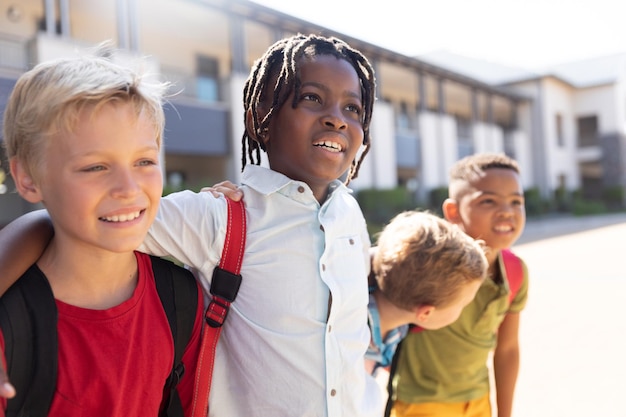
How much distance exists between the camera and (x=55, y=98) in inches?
50.0

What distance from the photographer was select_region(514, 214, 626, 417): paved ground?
383 centimetres

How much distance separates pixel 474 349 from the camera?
7.48ft

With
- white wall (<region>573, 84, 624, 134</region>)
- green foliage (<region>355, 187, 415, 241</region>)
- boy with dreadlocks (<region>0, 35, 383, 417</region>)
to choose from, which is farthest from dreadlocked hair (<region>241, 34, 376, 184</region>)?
white wall (<region>573, 84, 624, 134</region>)

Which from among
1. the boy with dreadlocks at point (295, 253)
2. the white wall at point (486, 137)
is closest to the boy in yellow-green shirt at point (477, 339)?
the boy with dreadlocks at point (295, 253)

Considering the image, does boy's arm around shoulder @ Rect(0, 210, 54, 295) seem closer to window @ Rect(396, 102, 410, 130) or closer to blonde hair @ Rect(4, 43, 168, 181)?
blonde hair @ Rect(4, 43, 168, 181)

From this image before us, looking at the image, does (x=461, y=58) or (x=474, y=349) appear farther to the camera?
(x=461, y=58)

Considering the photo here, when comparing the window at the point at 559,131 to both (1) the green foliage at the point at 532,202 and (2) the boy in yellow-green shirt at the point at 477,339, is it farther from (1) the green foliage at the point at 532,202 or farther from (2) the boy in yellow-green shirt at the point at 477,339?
(2) the boy in yellow-green shirt at the point at 477,339

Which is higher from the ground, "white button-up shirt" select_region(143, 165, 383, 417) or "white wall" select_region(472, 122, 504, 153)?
"white wall" select_region(472, 122, 504, 153)

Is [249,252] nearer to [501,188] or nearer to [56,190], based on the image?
[56,190]

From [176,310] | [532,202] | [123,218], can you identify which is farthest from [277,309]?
[532,202]

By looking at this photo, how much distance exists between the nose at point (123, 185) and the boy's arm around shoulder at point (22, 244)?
26 centimetres

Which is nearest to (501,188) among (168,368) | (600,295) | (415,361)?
(415,361)

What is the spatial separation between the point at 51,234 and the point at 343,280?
804mm

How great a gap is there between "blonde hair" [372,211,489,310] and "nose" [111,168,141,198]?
42.1 inches
